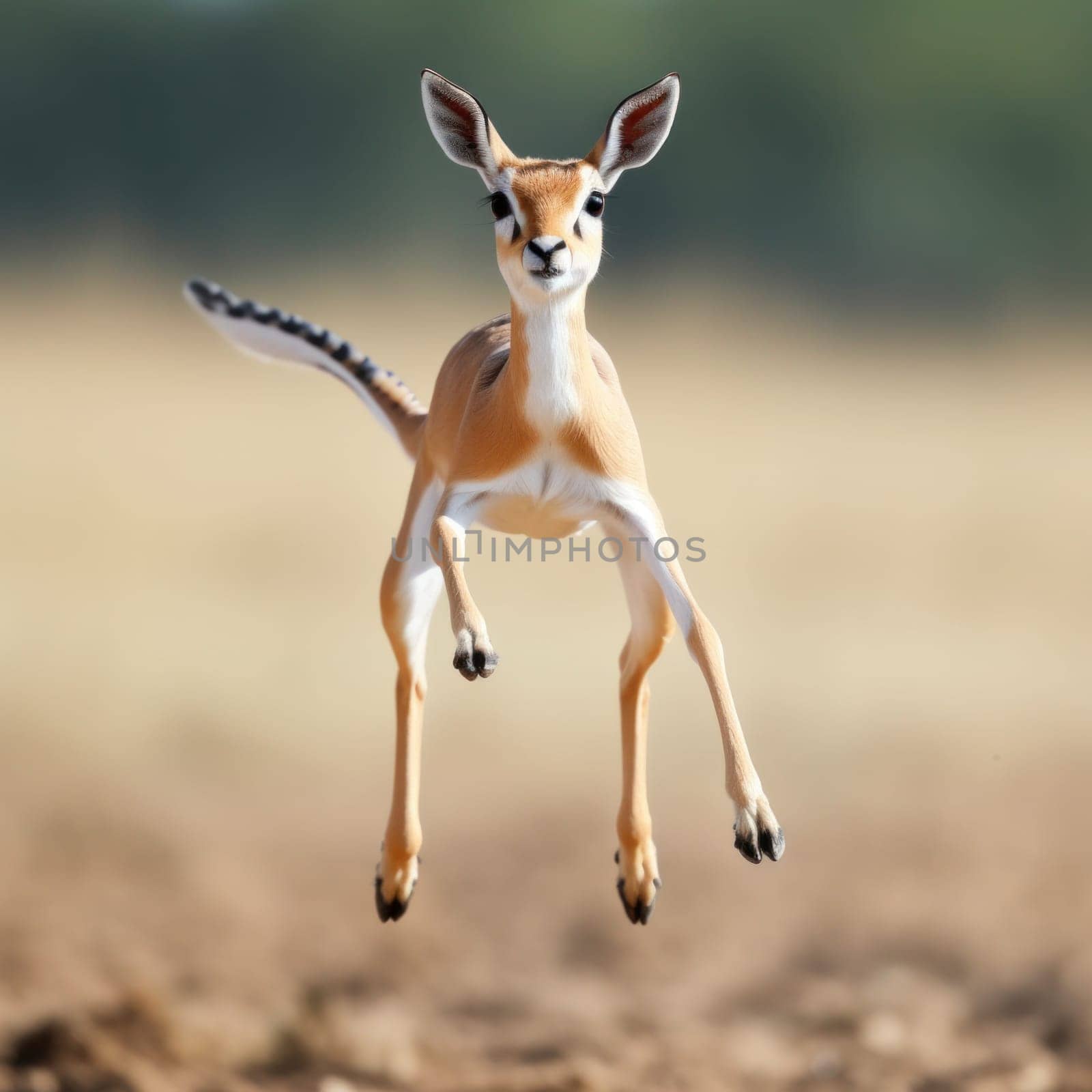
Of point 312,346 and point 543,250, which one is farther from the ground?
point 312,346

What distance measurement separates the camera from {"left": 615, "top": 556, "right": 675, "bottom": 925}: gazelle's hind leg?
4.25 m

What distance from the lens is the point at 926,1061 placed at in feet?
34.3

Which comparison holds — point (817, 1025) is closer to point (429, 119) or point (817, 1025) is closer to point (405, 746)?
point (405, 746)

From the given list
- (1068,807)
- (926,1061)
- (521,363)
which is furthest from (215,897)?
(521,363)

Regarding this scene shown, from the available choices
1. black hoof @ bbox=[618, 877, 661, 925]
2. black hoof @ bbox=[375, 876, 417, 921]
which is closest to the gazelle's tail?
black hoof @ bbox=[375, 876, 417, 921]

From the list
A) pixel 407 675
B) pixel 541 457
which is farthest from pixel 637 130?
pixel 407 675

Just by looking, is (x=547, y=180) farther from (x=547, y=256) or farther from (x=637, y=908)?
(x=637, y=908)

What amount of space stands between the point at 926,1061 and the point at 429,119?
29.7ft

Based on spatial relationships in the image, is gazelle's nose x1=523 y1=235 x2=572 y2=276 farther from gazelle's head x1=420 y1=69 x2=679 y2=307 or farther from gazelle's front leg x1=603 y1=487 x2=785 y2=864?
gazelle's front leg x1=603 y1=487 x2=785 y2=864

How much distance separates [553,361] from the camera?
12.2 feet

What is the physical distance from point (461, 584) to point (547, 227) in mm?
948

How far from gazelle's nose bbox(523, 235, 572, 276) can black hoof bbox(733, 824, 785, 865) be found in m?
1.47

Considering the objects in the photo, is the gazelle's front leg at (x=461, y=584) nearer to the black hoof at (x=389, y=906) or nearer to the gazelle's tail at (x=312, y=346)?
the gazelle's tail at (x=312, y=346)

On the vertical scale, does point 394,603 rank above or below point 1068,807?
below
